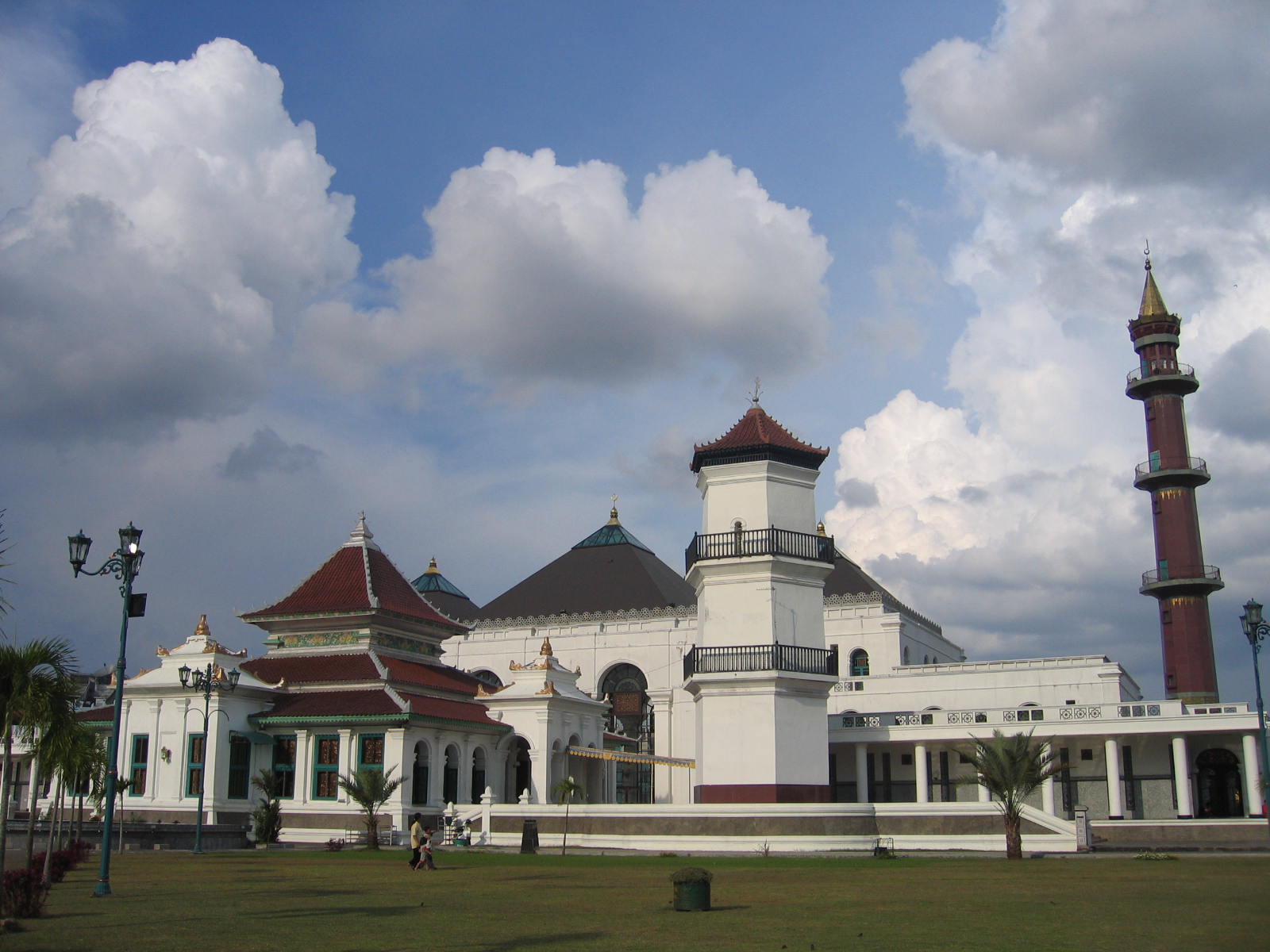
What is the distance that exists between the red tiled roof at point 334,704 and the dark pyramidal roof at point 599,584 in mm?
24388

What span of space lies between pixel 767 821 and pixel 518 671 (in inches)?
668

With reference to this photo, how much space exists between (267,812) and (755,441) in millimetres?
19978

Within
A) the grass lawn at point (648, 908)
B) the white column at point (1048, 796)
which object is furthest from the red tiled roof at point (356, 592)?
the white column at point (1048, 796)

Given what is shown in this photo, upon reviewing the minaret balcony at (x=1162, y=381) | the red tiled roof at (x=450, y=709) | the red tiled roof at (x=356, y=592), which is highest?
the minaret balcony at (x=1162, y=381)

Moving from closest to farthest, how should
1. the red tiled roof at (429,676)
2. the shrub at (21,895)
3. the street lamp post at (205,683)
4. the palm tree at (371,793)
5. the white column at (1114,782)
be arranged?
the shrub at (21,895), the palm tree at (371,793), the street lamp post at (205,683), the white column at (1114,782), the red tiled roof at (429,676)

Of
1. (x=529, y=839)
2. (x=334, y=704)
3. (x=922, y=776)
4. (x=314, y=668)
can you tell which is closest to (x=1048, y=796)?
(x=922, y=776)

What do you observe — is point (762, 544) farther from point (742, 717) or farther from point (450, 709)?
point (450, 709)

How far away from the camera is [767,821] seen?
33844mm

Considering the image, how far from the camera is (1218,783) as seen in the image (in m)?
41.2

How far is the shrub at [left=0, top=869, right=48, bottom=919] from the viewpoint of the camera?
1450 centimetres

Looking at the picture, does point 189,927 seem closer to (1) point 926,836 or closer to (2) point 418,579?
(1) point 926,836

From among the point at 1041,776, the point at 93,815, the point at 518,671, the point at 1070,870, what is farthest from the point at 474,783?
the point at 1070,870

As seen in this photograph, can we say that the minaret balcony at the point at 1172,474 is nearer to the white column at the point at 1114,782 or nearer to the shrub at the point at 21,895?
the white column at the point at 1114,782

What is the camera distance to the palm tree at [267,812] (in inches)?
1508
